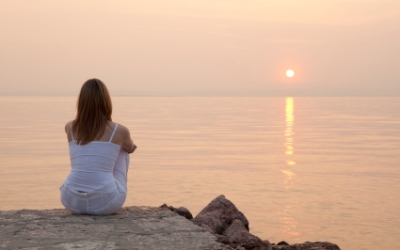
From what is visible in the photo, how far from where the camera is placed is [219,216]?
7.42 metres

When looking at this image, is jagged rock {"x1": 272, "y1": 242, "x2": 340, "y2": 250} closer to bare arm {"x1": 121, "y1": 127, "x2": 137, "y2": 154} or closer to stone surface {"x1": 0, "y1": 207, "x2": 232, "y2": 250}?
stone surface {"x1": 0, "y1": 207, "x2": 232, "y2": 250}

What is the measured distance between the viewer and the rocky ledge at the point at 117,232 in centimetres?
500

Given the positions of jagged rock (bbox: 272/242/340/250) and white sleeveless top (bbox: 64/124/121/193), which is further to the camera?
jagged rock (bbox: 272/242/340/250)

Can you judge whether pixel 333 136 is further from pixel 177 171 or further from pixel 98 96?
pixel 98 96

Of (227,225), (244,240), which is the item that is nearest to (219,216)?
(227,225)

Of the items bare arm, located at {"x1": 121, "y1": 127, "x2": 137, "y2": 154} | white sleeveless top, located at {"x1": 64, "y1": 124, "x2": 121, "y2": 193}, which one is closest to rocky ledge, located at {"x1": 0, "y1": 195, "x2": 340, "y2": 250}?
white sleeveless top, located at {"x1": 64, "y1": 124, "x2": 121, "y2": 193}

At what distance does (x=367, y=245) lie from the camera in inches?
412

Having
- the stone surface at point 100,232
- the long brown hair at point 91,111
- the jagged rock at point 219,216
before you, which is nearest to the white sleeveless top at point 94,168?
the long brown hair at point 91,111

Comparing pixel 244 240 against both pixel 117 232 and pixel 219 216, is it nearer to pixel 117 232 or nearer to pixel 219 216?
pixel 219 216

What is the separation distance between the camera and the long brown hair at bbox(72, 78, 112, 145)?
574cm

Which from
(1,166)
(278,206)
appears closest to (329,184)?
(278,206)

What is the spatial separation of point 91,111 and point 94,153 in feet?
1.41

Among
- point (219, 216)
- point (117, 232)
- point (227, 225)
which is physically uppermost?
point (117, 232)

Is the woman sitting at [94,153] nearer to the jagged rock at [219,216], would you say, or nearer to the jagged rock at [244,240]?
the jagged rock at [244,240]
